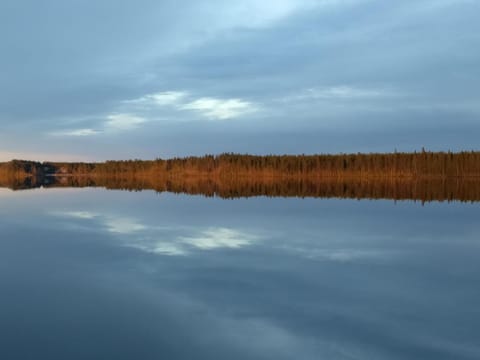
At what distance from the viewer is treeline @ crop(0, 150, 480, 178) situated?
235 feet

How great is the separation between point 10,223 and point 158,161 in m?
81.9

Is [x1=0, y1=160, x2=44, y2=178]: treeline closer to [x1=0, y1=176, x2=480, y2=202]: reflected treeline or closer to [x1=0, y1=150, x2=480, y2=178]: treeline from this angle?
[x1=0, y1=150, x2=480, y2=178]: treeline

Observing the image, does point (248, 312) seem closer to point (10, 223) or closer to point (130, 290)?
point (130, 290)

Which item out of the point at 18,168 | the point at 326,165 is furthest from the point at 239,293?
the point at 18,168

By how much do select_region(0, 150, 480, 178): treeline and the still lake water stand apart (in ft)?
196

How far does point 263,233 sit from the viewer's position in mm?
15180

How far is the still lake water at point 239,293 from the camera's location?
5.73 m

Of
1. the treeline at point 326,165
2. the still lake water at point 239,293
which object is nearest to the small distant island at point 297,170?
the treeline at point 326,165

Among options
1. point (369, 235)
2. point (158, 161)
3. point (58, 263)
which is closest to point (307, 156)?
point (158, 161)

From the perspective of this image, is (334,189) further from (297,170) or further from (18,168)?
(18,168)

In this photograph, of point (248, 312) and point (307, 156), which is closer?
point (248, 312)

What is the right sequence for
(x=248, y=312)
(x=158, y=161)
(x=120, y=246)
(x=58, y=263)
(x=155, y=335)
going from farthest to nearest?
(x=158, y=161) → (x=120, y=246) → (x=58, y=263) → (x=248, y=312) → (x=155, y=335)

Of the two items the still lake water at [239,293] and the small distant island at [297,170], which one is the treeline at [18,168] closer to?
the small distant island at [297,170]

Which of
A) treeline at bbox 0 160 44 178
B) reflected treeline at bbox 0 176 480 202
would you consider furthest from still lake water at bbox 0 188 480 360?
treeline at bbox 0 160 44 178
